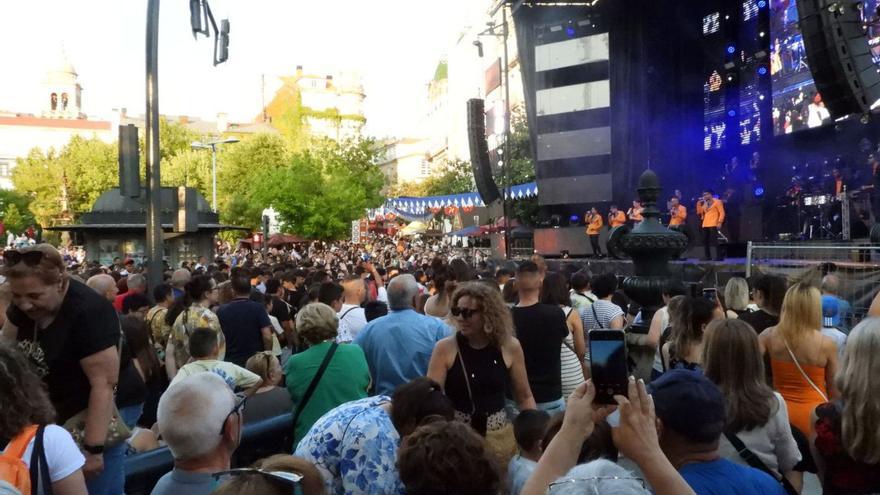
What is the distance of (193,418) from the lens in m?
2.67

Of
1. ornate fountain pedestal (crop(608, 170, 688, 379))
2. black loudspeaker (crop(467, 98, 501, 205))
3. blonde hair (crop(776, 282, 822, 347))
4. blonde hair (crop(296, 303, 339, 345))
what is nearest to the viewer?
blonde hair (crop(776, 282, 822, 347))

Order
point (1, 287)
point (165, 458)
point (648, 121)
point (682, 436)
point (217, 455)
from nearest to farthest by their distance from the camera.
→ 1. point (682, 436)
2. point (217, 455)
3. point (165, 458)
4. point (1, 287)
5. point (648, 121)

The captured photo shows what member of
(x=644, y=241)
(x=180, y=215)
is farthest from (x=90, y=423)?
(x=180, y=215)

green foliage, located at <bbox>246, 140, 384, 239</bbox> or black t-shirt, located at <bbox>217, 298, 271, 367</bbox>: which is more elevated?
green foliage, located at <bbox>246, 140, 384, 239</bbox>

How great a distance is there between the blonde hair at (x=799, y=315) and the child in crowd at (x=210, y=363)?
3.07 metres

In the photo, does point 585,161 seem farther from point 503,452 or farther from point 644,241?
point 503,452

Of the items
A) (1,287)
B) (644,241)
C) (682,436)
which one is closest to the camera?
(682,436)

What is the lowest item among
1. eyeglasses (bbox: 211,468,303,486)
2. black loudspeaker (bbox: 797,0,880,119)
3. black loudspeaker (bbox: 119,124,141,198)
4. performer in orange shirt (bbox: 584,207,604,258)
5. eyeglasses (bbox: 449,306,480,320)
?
eyeglasses (bbox: 211,468,303,486)

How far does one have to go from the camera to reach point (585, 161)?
896 inches

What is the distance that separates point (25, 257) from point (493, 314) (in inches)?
89.3

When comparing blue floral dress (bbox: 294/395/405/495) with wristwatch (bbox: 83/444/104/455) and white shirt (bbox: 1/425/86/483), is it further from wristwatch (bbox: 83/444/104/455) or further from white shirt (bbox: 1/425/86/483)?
wristwatch (bbox: 83/444/104/455)

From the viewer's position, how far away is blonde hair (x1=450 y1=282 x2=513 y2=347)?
14.4ft

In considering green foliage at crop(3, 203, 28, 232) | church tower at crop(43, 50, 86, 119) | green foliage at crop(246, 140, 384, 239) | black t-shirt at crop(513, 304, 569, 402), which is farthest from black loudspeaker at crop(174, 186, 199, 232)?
church tower at crop(43, 50, 86, 119)

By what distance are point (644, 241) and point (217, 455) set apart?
5.69 m
